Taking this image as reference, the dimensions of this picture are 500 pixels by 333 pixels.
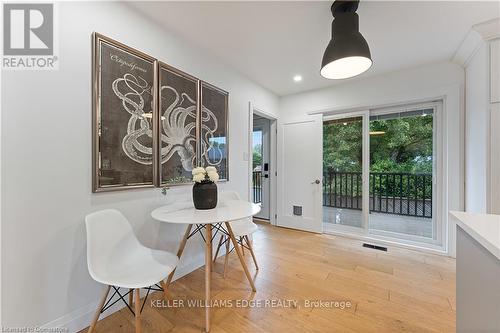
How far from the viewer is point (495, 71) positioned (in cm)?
199

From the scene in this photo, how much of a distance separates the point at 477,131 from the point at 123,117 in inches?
139

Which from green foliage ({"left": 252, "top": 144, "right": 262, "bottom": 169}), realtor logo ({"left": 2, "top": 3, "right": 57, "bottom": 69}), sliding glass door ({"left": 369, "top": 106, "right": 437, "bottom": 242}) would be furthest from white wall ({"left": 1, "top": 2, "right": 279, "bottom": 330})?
sliding glass door ({"left": 369, "top": 106, "right": 437, "bottom": 242})

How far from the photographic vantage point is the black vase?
178cm

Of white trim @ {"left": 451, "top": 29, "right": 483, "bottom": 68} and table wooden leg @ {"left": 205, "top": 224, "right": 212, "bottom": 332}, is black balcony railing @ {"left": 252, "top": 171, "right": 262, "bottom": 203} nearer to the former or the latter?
table wooden leg @ {"left": 205, "top": 224, "right": 212, "bottom": 332}

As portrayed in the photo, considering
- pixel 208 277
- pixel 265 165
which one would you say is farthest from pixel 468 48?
pixel 208 277

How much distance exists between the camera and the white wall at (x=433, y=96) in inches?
103

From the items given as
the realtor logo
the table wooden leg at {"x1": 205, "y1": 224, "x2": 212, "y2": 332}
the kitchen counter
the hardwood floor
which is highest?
the realtor logo

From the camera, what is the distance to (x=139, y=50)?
1864 mm

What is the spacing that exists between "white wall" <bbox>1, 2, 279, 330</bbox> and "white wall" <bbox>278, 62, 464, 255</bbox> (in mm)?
3011

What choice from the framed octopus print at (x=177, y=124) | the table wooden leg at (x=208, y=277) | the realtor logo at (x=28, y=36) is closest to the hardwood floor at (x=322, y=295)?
the table wooden leg at (x=208, y=277)

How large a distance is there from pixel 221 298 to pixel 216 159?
149 centimetres

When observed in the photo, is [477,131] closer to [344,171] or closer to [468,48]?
[468,48]

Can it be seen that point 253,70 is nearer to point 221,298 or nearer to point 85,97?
point 85,97

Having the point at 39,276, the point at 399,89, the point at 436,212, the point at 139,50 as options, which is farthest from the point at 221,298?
the point at 399,89
